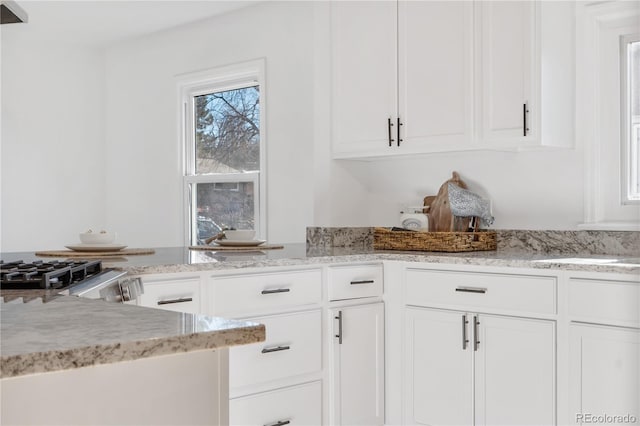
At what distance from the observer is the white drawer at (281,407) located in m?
2.53

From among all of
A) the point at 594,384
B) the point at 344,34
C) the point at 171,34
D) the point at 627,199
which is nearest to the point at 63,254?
the point at 344,34

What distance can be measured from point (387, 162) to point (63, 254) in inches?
64.8

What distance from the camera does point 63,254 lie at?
2738mm

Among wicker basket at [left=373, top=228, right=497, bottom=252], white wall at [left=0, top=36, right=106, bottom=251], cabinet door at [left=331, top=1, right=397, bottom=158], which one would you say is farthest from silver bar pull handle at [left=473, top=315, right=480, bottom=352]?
white wall at [left=0, top=36, right=106, bottom=251]

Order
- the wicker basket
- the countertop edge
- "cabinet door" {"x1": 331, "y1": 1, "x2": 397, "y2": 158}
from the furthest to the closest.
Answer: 1. "cabinet door" {"x1": 331, "y1": 1, "x2": 397, "y2": 158}
2. the wicker basket
3. the countertop edge

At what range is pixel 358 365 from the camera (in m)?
2.91

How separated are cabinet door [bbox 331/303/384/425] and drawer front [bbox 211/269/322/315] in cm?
17

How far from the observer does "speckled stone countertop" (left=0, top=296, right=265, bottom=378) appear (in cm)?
82

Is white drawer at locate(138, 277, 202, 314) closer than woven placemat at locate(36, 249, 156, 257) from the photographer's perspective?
Yes

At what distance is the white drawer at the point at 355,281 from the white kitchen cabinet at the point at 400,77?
62cm

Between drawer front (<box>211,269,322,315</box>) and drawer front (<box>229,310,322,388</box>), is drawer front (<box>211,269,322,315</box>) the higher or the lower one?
the higher one

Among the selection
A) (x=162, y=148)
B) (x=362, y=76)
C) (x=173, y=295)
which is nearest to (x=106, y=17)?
(x=162, y=148)

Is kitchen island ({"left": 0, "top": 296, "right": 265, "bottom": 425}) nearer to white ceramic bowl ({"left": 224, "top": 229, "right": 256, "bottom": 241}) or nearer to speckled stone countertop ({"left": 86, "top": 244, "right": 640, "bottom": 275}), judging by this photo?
speckled stone countertop ({"left": 86, "top": 244, "right": 640, "bottom": 275})

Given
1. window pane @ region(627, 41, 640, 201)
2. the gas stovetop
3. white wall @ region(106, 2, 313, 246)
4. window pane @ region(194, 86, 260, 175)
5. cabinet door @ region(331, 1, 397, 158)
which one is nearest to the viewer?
the gas stovetop
